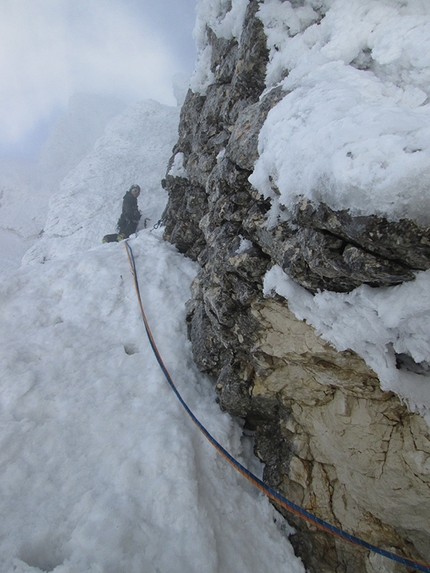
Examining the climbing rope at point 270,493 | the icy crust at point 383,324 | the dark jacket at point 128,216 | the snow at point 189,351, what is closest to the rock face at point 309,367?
Answer: the icy crust at point 383,324

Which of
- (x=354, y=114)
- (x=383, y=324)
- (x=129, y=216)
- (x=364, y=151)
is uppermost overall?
(x=129, y=216)

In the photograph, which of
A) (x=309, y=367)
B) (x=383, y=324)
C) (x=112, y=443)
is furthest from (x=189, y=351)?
(x=383, y=324)

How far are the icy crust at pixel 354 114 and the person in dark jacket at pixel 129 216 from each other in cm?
1065

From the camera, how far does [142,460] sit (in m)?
3.94

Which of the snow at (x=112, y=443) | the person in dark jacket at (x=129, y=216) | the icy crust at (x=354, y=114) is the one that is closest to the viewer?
the icy crust at (x=354, y=114)

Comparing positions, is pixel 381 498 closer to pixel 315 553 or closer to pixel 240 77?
pixel 315 553

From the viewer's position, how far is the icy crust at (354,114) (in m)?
1.91

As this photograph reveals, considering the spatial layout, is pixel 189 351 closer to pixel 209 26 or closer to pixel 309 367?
pixel 309 367

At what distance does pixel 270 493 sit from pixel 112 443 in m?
2.32

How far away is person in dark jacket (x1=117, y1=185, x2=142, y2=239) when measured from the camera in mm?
13328

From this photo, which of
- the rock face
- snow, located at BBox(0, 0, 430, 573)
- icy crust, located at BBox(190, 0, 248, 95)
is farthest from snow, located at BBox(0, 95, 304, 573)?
icy crust, located at BBox(190, 0, 248, 95)

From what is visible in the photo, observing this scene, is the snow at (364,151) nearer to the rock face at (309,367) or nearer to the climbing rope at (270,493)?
the rock face at (309,367)

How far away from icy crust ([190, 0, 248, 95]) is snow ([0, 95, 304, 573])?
4.90 m

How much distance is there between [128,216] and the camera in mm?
13445
